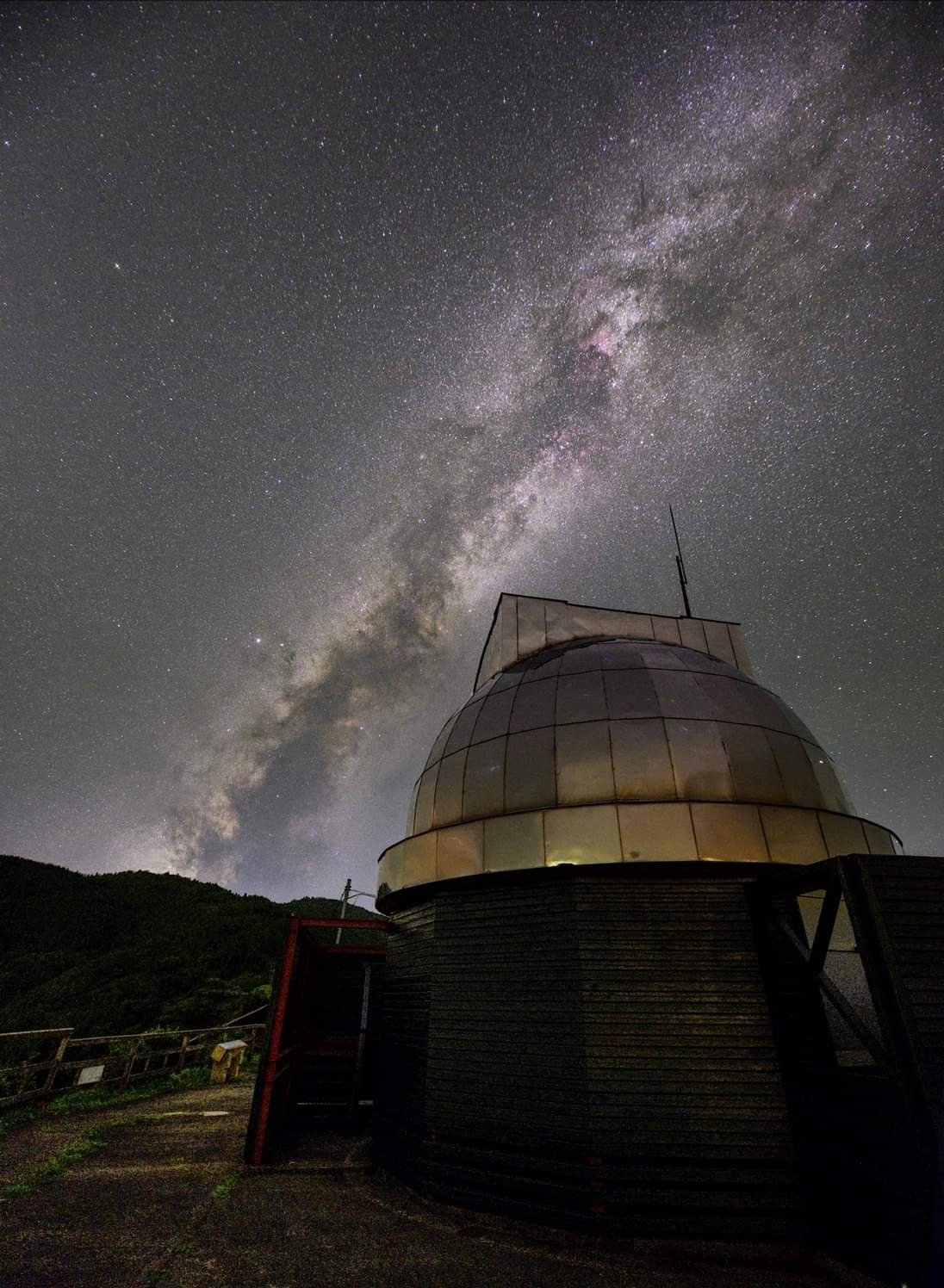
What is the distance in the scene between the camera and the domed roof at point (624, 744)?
891 cm

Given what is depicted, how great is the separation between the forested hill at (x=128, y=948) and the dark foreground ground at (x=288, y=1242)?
24752 millimetres

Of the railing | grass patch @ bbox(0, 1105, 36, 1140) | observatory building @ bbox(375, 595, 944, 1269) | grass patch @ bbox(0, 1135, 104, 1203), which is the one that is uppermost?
observatory building @ bbox(375, 595, 944, 1269)

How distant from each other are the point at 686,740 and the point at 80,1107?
14.9m

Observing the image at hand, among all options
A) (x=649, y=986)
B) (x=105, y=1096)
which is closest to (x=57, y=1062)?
(x=105, y=1096)

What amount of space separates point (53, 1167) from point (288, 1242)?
4354 millimetres

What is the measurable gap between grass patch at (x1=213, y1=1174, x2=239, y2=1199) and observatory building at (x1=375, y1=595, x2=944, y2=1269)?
2.51 m

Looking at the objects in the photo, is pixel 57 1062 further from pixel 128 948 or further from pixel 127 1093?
pixel 128 948

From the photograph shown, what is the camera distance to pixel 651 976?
7684mm

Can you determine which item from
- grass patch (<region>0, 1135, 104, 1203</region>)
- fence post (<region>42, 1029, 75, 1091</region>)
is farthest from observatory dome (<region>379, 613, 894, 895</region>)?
fence post (<region>42, 1029, 75, 1091</region>)

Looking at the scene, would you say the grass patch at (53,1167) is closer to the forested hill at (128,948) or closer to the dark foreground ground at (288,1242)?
the dark foreground ground at (288,1242)

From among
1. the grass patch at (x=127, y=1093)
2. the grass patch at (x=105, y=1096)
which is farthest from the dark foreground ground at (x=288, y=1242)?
the grass patch at (x=127, y=1093)

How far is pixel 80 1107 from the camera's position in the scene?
11.7 meters

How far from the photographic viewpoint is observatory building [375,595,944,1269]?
6.46 m

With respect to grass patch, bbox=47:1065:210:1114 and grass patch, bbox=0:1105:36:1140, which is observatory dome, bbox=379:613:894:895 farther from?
grass patch, bbox=47:1065:210:1114
